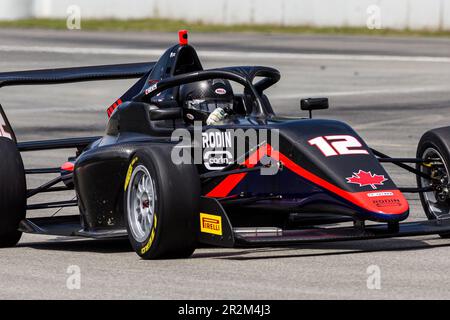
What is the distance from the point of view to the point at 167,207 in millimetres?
8648

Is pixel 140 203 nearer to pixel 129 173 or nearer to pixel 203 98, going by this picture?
pixel 129 173

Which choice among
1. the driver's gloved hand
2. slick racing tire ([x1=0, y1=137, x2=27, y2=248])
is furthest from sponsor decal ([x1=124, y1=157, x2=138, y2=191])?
slick racing tire ([x1=0, y1=137, x2=27, y2=248])

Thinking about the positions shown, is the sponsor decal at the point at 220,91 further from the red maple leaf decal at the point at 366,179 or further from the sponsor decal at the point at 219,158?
the red maple leaf decal at the point at 366,179

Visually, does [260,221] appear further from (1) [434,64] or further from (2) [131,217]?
(1) [434,64]

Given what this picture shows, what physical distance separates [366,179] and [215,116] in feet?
4.96

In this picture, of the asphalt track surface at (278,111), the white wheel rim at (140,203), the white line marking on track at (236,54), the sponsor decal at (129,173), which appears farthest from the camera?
the white line marking on track at (236,54)

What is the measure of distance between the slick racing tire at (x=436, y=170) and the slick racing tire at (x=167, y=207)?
2.14m

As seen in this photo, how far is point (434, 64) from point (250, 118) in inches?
904

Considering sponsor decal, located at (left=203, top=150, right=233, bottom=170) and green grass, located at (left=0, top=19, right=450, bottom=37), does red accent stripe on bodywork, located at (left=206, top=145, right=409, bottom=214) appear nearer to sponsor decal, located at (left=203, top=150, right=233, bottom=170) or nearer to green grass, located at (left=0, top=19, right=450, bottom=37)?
sponsor decal, located at (left=203, top=150, right=233, bottom=170)

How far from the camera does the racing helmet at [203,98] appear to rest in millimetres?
10141

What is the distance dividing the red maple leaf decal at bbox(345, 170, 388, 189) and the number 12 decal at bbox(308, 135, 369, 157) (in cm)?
21

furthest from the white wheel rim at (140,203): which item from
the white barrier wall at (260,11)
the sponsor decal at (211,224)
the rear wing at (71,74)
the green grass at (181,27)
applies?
the green grass at (181,27)
